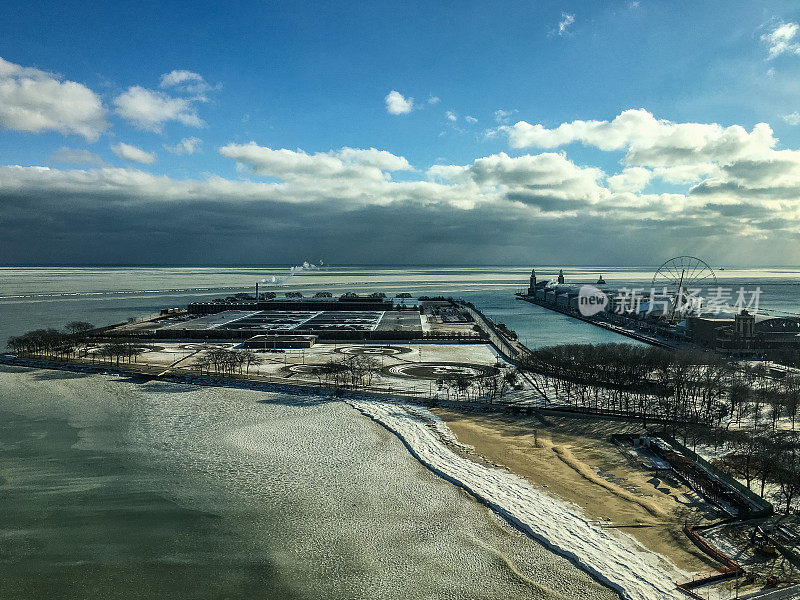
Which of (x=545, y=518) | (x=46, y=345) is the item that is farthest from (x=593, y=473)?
(x=46, y=345)

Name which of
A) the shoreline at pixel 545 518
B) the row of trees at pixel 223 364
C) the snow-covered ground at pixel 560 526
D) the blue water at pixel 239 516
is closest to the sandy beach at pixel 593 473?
the snow-covered ground at pixel 560 526

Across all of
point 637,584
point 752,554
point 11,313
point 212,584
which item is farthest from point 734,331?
point 11,313

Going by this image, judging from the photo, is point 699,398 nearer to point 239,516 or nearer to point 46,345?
point 239,516

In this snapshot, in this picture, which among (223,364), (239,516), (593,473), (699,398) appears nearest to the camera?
(239,516)

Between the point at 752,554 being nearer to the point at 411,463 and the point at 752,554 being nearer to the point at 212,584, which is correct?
the point at 411,463

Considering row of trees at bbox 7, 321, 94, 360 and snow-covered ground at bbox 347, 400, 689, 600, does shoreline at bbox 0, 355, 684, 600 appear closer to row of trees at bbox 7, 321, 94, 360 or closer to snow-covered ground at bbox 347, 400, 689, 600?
snow-covered ground at bbox 347, 400, 689, 600

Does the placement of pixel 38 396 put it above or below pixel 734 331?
below

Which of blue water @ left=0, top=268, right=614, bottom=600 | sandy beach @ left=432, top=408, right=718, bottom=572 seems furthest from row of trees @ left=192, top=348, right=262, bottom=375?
sandy beach @ left=432, top=408, right=718, bottom=572
